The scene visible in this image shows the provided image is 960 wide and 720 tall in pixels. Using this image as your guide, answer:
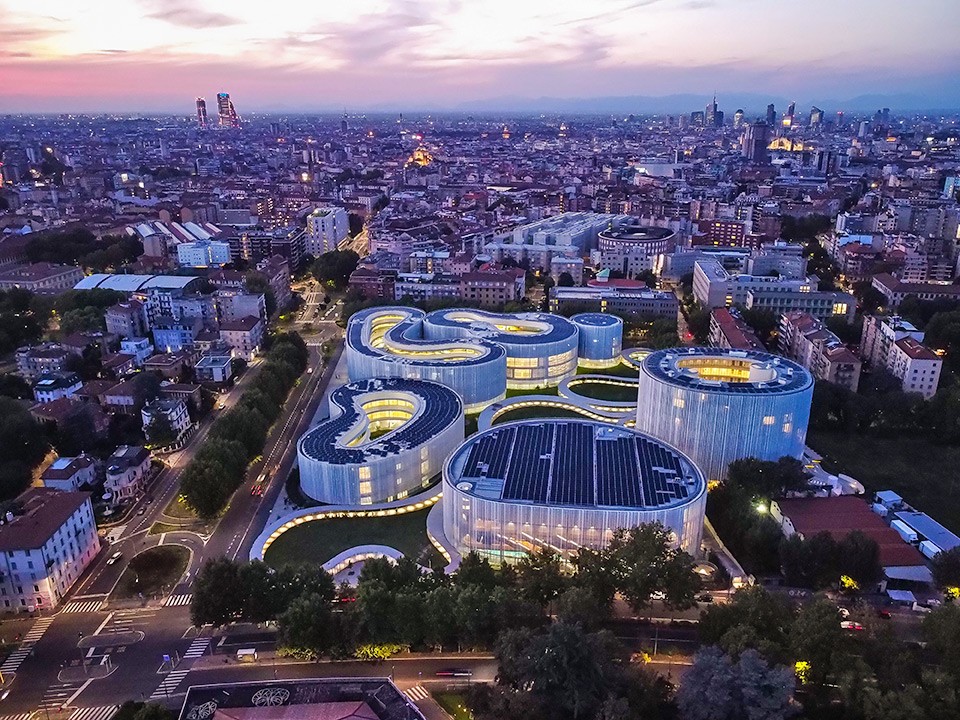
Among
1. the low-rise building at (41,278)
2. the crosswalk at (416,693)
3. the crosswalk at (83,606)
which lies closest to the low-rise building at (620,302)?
the crosswalk at (416,693)

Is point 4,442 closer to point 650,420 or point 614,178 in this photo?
point 650,420

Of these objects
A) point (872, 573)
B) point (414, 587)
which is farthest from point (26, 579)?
point (872, 573)

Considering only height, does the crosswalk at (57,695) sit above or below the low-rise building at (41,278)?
below

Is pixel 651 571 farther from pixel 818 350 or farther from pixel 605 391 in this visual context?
pixel 818 350

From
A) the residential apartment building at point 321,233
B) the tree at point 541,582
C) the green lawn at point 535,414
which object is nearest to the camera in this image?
the tree at point 541,582

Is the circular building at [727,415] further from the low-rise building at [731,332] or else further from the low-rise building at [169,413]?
the low-rise building at [169,413]

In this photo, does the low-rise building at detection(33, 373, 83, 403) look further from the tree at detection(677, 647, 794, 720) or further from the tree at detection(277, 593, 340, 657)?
the tree at detection(677, 647, 794, 720)
